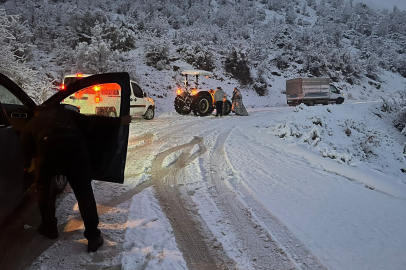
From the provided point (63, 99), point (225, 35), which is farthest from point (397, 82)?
point (63, 99)

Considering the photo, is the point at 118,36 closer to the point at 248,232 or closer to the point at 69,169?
the point at 69,169

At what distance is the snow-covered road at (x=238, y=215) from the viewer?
7.61 ft

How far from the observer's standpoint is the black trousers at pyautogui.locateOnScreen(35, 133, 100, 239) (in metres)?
2.29

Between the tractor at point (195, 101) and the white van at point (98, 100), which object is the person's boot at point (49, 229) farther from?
the tractor at point (195, 101)

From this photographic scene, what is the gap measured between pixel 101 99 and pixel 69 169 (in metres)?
1.00

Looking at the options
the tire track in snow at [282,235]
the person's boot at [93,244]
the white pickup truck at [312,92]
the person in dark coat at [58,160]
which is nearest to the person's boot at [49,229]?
the person in dark coat at [58,160]

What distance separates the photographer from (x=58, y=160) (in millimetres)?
2303

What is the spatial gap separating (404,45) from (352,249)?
61.8 meters

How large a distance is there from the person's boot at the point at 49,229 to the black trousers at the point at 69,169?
6.3 inches

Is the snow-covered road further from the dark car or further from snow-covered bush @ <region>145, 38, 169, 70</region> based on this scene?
snow-covered bush @ <region>145, 38, 169, 70</region>

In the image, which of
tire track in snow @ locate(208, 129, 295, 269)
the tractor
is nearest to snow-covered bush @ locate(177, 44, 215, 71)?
the tractor

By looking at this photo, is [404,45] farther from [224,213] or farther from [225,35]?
[224,213]

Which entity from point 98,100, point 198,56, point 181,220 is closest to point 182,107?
point 98,100

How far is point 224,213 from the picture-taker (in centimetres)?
317
